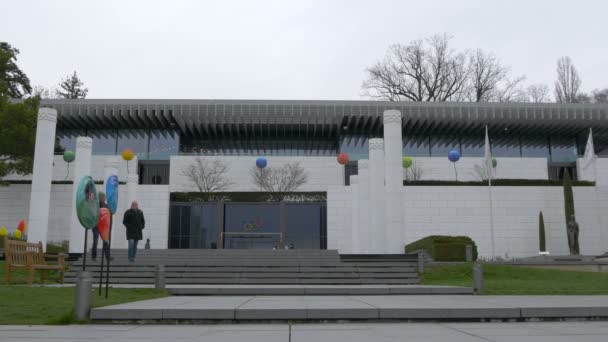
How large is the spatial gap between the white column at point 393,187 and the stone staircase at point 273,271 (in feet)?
5.31

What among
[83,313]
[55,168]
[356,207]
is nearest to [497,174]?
[356,207]

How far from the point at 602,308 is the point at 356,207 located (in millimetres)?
20137

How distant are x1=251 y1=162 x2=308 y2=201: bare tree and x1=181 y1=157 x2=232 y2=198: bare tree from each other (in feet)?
6.68

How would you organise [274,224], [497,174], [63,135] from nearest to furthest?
[274,224] → [497,174] → [63,135]

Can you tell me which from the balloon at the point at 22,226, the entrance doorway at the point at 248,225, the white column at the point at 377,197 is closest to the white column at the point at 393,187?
the white column at the point at 377,197

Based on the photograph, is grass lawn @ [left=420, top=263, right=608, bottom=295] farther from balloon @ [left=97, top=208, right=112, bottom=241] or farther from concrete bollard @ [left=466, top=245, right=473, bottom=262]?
balloon @ [left=97, top=208, right=112, bottom=241]

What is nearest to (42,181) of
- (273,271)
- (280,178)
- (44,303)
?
(273,271)

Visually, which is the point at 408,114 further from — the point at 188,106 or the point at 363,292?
the point at 363,292

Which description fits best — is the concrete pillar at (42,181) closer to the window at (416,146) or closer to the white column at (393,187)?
the white column at (393,187)

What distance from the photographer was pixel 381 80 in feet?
170

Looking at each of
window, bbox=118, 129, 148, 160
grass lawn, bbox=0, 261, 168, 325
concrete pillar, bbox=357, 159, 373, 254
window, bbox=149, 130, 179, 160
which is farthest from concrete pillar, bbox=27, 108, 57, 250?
window, bbox=118, 129, 148, 160

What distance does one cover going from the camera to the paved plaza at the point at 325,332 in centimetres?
594

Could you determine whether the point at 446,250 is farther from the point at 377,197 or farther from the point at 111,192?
the point at 111,192

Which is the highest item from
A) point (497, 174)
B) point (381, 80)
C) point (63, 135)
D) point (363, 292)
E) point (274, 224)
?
point (381, 80)
